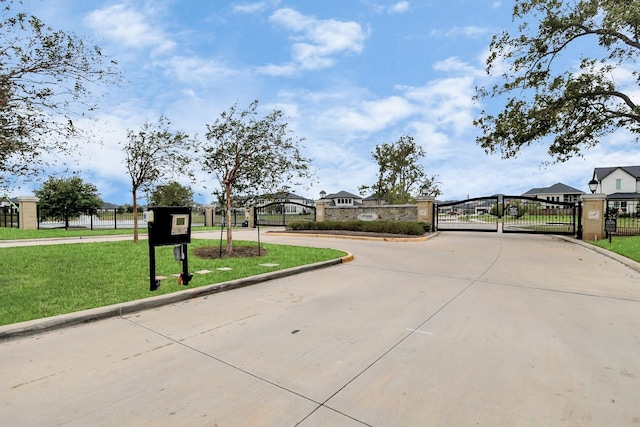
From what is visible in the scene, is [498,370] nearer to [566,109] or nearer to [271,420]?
[271,420]

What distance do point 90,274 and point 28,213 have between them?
18.8 meters

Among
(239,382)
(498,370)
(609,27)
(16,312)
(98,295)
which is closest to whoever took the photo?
(239,382)

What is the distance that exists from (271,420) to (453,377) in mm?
1668

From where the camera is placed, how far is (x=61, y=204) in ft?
91.0

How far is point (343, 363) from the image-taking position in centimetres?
330

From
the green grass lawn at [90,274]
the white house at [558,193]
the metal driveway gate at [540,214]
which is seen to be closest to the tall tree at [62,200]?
the green grass lawn at [90,274]

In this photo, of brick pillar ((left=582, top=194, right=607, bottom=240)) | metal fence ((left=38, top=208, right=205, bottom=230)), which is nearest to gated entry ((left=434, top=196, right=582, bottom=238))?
brick pillar ((left=582, top=194, right=607, bottom=240))

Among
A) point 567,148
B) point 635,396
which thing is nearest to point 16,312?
point 635,396

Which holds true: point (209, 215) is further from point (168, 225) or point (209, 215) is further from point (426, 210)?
point (168, 225)

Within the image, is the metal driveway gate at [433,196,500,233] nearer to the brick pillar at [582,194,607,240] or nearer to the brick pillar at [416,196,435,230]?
the brick pillar at [416,196,435,230]

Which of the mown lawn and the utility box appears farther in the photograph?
the mown lawn

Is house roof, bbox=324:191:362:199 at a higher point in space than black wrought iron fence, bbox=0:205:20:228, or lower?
higher

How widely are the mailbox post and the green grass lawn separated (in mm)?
305

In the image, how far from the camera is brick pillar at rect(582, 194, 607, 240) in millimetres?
14742
